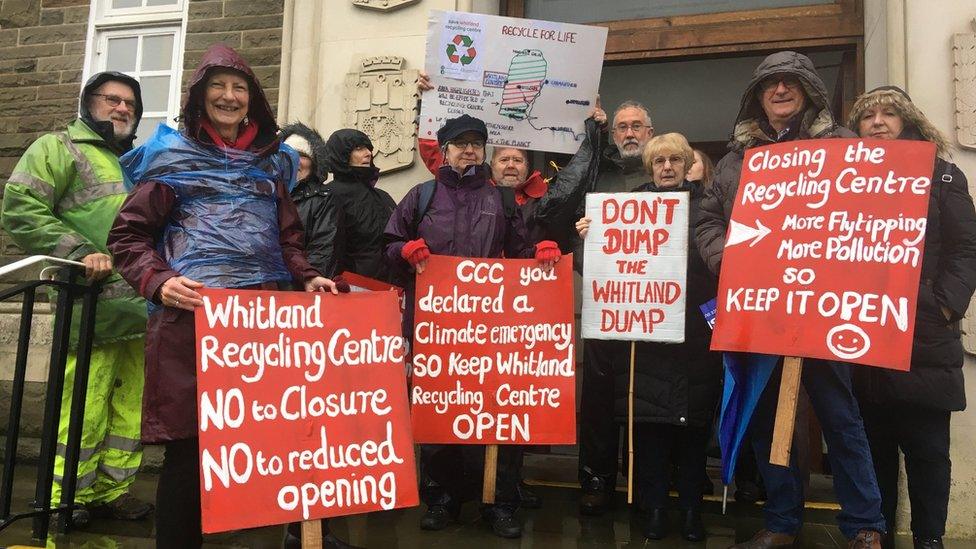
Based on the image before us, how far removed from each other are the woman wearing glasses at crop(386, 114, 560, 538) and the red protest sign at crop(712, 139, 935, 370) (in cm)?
96

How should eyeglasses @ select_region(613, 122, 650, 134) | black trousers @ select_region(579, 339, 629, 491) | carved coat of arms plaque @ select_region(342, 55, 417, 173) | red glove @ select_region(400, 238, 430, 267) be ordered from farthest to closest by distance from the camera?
carved coat of arms plaque @ select_region(342, 55, 417, 173) < eyeglasses @ select_region(613, 122, 650, 134) < black trousers @ select_region(579, 339, 629, 491) < red glove @ select_region(400, 238, 430, 267)

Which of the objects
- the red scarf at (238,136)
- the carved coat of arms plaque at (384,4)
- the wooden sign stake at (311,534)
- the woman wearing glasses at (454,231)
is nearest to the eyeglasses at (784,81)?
the woman wearing glasses at (454,231)

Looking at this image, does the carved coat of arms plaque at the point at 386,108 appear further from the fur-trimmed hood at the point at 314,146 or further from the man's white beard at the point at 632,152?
the man's white beard at the point at 632,152

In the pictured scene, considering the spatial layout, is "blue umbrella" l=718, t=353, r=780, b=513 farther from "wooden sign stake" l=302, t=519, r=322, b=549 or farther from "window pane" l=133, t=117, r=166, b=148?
"window pane" l=133, t=117, r=166, b=148

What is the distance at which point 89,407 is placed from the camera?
3.71m

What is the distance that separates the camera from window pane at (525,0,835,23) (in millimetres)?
5324

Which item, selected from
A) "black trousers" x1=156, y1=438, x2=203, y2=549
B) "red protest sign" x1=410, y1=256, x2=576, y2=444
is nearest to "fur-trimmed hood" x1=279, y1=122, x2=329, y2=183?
"red protest sign" x1=410, y1=256, x2=576, y2=444

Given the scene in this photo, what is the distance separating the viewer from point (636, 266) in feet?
11.9

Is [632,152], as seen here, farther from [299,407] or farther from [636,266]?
[299,407]

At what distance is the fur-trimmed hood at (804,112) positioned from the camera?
10.5 ft

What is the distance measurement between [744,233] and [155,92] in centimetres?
503

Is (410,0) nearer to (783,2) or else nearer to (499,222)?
(499,222)

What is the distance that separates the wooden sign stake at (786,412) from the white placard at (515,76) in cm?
176

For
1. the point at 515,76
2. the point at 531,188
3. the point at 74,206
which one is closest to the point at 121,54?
the point at 74,206
